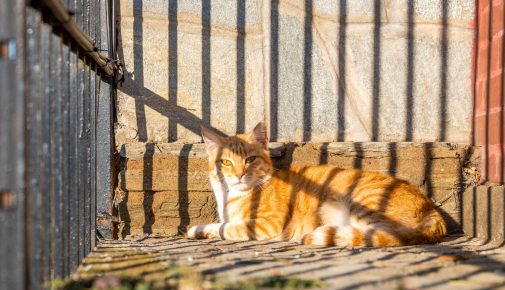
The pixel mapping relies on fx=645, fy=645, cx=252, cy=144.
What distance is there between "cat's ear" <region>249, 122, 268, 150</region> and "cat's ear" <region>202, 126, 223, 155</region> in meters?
0.25

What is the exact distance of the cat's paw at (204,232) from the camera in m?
4.66

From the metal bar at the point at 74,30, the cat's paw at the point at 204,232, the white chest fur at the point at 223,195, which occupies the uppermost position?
the metal bar at the point at 74,30

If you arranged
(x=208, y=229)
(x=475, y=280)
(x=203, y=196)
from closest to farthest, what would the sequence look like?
(x=475, y=280)
(x=208, y=229)
(x=203, y=196)

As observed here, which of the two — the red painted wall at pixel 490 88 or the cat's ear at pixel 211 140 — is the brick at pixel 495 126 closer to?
the red painted wall at pixel 490 88

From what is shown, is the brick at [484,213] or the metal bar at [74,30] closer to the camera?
the metal bar at [74,30]

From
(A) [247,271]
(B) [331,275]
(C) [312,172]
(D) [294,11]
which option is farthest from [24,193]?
(D) [294,11]

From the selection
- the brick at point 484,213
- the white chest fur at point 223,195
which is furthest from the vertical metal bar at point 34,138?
the brick at point 484,213

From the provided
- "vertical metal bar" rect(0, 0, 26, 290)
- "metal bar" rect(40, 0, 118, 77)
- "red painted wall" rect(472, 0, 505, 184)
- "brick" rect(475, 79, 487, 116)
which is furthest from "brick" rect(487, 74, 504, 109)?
"vertical metal bar" rect(0, 0, 26, 290)

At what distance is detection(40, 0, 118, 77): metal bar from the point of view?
101 inches

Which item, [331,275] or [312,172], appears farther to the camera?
[312,172]

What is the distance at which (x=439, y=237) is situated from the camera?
4.36 meters

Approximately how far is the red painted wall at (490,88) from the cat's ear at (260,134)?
65.7 inches

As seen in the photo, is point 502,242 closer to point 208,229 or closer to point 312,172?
point 312,172

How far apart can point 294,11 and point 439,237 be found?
2.09 m
